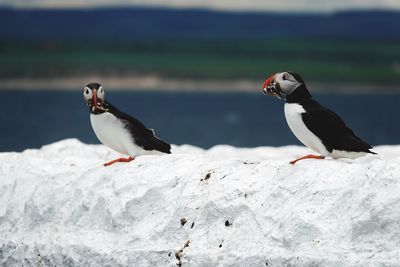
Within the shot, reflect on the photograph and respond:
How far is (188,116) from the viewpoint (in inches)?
6038

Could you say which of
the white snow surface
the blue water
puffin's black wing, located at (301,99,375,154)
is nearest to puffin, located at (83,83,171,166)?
the white snow surface

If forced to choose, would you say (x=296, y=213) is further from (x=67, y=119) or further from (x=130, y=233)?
(x=67, y=119)

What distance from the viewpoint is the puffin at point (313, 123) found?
34.9ft

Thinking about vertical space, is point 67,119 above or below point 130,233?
below

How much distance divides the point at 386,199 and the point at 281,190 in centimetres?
122

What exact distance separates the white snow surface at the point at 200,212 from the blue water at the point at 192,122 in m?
62.2

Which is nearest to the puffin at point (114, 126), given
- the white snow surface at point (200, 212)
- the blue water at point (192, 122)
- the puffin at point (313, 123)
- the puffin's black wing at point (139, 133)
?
the puffin's black wing at point (139, 133)

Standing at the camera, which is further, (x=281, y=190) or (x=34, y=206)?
(x=34, y=206)

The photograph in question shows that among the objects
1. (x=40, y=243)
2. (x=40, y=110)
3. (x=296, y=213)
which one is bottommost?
(x=40, y=110)

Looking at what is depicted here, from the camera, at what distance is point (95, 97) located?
1166cm

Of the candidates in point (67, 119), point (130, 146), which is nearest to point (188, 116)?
point (67, 119)

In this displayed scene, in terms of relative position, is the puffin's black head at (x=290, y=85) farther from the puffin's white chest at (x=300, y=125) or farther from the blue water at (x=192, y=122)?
the blue water at (x=192, y=122)

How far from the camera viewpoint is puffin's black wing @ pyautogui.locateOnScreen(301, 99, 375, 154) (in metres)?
10.6

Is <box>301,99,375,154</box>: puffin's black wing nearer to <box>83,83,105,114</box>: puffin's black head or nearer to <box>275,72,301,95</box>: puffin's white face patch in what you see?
<box>275,72,301,95</box>: puffin's white face patch
